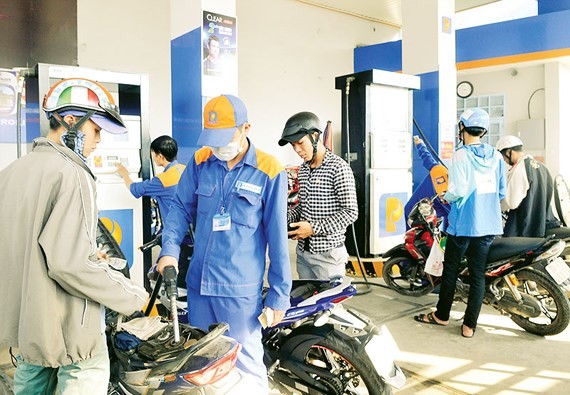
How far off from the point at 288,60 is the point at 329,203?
727cm

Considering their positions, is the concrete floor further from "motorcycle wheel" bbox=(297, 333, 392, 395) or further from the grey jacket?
the grey jacket

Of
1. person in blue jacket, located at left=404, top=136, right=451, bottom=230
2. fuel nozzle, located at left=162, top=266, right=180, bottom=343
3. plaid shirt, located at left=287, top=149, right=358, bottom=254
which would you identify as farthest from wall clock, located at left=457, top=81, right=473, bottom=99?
fuel nozzle, located at left=162, top=266, right=180, bottom=343

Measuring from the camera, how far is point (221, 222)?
2.01m

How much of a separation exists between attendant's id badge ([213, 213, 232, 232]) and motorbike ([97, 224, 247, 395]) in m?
0.24

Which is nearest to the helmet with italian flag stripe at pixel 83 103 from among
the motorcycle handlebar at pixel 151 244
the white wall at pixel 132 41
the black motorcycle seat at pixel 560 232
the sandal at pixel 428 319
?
the motorcycle handlebar at pixel 151 244

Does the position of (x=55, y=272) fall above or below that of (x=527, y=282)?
above

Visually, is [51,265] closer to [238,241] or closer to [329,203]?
[238,241]

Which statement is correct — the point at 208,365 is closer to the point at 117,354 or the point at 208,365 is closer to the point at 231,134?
the point at 117,354

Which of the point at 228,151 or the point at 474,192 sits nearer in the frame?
the point at 228,151

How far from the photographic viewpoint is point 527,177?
4.51m

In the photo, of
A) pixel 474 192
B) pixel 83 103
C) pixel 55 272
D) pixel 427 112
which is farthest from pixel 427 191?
pixel 55 272

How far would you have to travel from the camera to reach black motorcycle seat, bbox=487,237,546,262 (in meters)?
3.71

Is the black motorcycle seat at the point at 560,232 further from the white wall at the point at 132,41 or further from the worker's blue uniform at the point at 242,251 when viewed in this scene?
the white wall at the point at 132,41

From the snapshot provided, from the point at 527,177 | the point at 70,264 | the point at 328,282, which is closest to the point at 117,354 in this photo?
the point at 70,264
